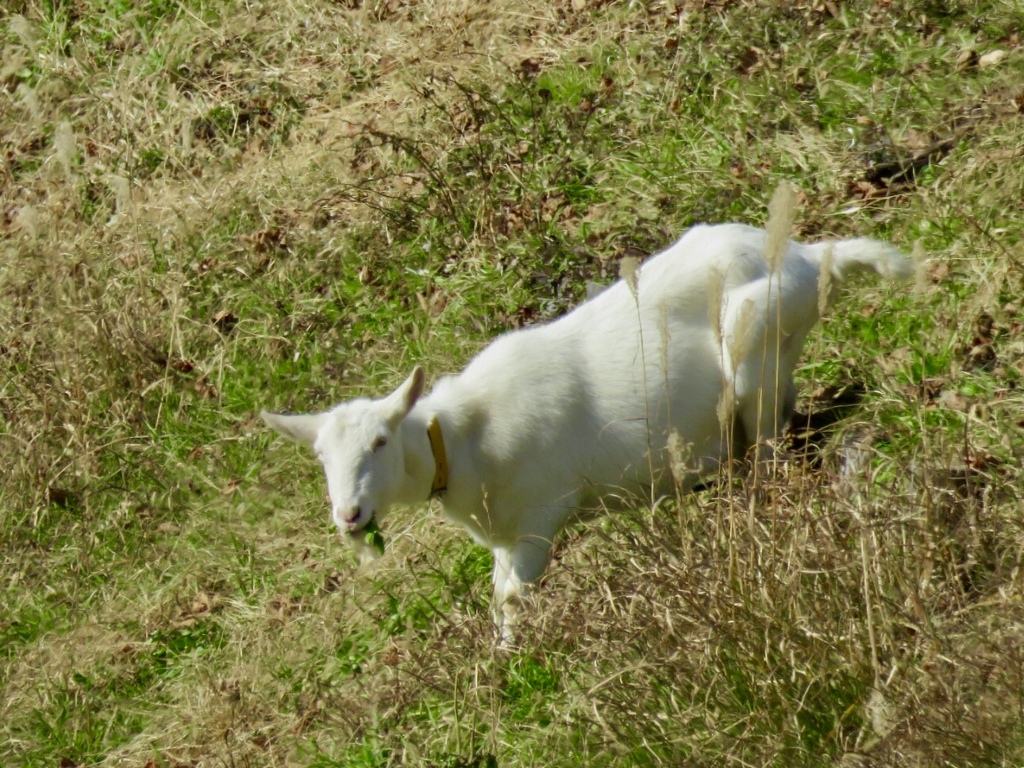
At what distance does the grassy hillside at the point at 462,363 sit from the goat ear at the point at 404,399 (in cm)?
86

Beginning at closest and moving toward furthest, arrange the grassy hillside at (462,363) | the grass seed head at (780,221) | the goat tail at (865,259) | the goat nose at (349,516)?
the grass seed head at (780,221) → the grassy hillside at (462,363) → the goat nose at (349,516) → the goat tail at (865,259)

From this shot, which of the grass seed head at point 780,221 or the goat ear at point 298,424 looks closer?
the grass seed head at point 780,221

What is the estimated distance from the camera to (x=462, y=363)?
8.31 m

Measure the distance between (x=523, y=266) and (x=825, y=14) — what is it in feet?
9.19

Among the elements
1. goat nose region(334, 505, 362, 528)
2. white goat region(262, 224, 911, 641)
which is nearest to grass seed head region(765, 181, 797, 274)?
white goat region(262, 224, 911, 641)

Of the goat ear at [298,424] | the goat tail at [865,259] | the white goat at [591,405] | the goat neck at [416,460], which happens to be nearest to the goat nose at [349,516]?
the white goat at [591,405]

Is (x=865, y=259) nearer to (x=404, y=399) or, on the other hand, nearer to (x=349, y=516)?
(x=404, y=399)

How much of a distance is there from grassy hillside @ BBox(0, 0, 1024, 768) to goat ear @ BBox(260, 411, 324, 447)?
99cm

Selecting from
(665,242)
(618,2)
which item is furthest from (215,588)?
(618,2)

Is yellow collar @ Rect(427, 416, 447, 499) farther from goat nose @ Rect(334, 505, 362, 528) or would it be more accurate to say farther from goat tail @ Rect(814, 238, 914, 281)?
goat tail @ Rect(814, 238, 914, 281)

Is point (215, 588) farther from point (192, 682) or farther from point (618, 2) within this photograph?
point (618, 2)

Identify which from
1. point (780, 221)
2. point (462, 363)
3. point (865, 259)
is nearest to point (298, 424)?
point (780, 221)

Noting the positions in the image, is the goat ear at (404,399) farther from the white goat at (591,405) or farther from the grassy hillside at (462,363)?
the grassy hillside at (462,363)

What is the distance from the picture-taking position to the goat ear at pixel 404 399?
18.8 feet
